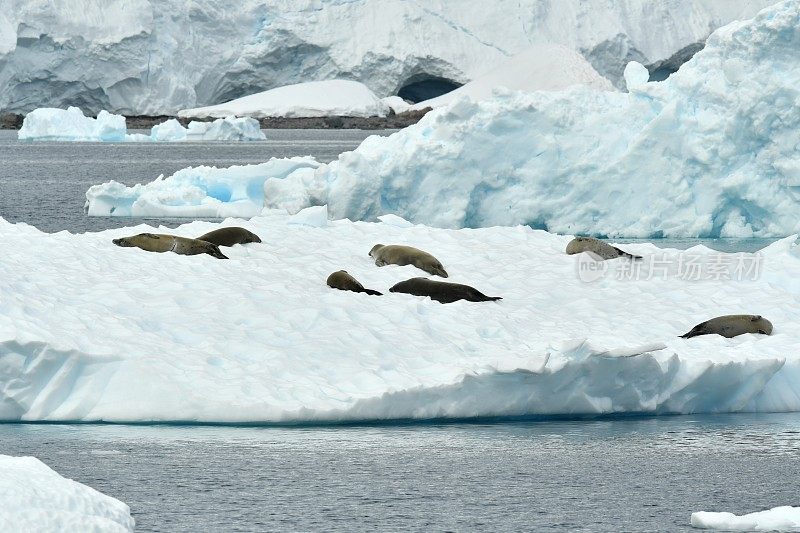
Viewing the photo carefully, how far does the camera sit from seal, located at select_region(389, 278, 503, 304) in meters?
9.60

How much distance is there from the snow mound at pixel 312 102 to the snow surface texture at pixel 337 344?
170 ft

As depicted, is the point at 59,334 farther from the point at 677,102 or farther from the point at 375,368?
the point at 677,102

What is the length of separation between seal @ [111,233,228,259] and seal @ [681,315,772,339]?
387 cm

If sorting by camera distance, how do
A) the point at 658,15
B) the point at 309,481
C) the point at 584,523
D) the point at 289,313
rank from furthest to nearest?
the point at 658,15 → the point at 289,313 → the point at 309,481 → the point at 584,523

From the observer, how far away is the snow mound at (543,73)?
5756 cm

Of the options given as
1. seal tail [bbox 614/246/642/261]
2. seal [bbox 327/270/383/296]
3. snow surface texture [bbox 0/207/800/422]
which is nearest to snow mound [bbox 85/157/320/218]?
seal tail [bbox 614/246/642/261]

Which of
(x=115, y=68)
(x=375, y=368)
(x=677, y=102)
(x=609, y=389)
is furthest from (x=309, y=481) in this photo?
(x=115, y=68)

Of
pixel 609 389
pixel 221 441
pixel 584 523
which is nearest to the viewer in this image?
pixel 584 523

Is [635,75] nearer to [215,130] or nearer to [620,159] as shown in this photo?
[620,159]

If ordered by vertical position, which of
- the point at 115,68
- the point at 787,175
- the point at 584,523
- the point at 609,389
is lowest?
the point at 584,523

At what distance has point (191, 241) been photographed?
35.0 feet

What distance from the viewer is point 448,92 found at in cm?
7069

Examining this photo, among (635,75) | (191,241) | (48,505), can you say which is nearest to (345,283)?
(191,241)

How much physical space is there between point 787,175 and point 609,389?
10852 mm
